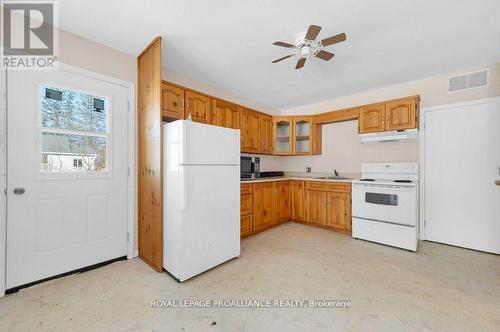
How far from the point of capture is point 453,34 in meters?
2.18

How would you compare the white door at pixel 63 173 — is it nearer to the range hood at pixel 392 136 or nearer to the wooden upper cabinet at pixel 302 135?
the wooden upper cabinet at pixel 302 135

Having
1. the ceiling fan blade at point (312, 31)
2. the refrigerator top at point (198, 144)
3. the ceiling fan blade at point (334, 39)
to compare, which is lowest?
the refrigerator top at point (198, 144)

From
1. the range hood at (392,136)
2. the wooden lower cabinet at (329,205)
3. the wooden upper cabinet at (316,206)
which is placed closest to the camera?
the range hood at (392,136)

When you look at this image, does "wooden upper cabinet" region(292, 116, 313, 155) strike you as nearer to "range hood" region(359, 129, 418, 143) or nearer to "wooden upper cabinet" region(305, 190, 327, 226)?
"wooden upper cabinet" region(305, 190, 327, 226)

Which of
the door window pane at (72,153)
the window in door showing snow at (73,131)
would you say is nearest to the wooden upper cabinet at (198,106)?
the window in door showing snow at (73,131)

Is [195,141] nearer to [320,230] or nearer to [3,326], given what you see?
[3,326]

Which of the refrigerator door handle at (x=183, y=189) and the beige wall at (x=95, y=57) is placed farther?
the beige wall at (x=95, y=57)

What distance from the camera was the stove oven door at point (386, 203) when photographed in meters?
2.87

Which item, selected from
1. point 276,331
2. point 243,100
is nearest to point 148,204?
point 276,331

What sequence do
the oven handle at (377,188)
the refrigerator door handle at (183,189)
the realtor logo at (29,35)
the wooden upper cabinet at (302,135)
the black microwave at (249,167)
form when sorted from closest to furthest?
the realtor logo at (29,35), the refrigerator door handle at (183,189), the oven handle at (377,188), the black microwave at (249,167), the wooden upper cabinet at (302,135)

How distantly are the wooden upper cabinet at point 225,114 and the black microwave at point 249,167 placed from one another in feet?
2.26

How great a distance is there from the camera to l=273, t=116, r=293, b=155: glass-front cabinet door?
4480 mm

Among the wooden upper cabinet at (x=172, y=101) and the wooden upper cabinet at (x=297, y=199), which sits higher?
the wooden upper cabinet at (x=172, y=101)

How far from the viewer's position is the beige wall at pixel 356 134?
9.92ft
